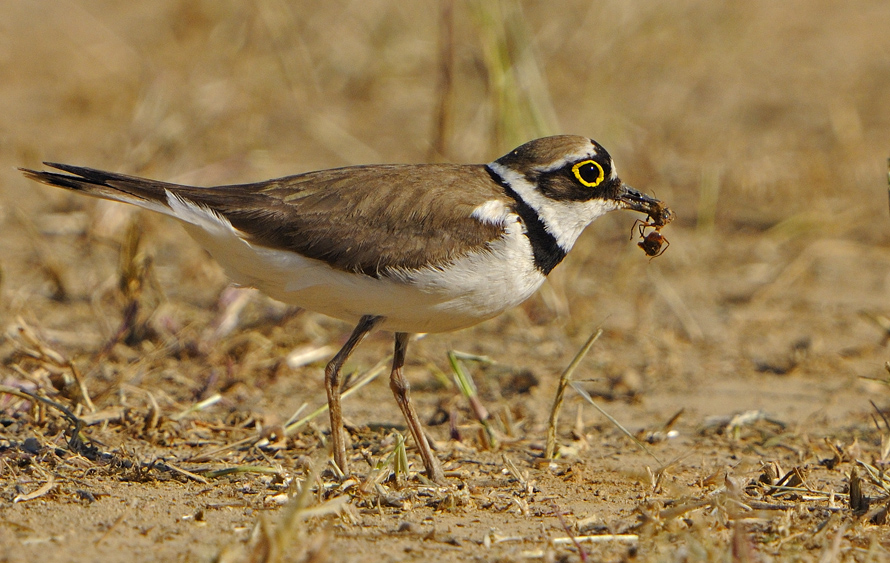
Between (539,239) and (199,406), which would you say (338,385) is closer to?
(199,406)

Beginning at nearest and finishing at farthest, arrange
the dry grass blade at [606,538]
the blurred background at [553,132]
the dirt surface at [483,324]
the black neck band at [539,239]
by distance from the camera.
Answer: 1. the dry grass blade at [606,538]
2. the dirt surface at [483,324]
3. the black neck band at [539,239]
4. the blurred background at [553,132]

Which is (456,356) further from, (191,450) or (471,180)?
(191,450)

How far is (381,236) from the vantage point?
447 centimetres

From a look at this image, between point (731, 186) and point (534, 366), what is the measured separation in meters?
3.49

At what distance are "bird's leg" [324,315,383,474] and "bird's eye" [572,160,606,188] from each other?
116cm

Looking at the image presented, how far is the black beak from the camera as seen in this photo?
199 inches

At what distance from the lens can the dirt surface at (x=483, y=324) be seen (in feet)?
12.9

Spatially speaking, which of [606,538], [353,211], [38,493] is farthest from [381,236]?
[38,493]

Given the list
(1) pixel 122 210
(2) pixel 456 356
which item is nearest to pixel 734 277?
(2) pixel 456 356

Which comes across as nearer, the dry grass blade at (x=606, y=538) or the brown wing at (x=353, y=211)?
the dry grass blade at (x=606, y=538)

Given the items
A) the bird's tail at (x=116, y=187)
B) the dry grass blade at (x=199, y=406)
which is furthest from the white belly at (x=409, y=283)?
the dry grass blade at (x=199, y=406)

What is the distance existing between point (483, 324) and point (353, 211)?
264cm

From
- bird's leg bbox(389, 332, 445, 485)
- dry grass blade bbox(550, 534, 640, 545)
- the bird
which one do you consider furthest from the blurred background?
dry grass blade bbox(550, 534, 640, 545)

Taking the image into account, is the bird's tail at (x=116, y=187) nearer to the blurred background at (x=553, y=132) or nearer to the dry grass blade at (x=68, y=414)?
the dry grass blade at (x=68, y=414)
